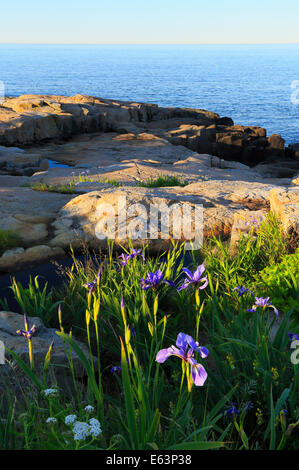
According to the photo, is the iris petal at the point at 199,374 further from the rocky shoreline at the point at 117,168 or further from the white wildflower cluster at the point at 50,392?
the rocky shoreline at the point at 117,168

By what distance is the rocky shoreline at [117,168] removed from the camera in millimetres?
6688

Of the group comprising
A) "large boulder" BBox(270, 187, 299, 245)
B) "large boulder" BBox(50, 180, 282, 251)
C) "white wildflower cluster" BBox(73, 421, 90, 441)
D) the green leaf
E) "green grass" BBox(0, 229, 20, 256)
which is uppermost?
"white wildflower cluster" BBox(73, 421, 90, 441)

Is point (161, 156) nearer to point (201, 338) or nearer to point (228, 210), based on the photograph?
point (228, 210)

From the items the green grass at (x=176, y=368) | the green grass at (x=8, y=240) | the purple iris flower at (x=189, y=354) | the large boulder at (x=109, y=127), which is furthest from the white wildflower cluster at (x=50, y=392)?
the large boulder at (x=109, y=127)

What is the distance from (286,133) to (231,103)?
32596 millimetres

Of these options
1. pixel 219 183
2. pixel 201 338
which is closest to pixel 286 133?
pixel 219 183

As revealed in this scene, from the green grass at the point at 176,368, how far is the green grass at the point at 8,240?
1796mm

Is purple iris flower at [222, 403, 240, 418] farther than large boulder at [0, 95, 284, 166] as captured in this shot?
No

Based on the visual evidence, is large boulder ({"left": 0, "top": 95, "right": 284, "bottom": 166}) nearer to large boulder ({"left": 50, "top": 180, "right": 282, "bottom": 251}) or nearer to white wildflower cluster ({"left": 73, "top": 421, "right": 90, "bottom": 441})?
large boulder ({"left": 50, "top": 180, "right": 282, "bottom": 251})

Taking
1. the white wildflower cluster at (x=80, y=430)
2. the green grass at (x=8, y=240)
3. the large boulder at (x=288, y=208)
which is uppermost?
the white wildflower cluster at (x=80, y=430)

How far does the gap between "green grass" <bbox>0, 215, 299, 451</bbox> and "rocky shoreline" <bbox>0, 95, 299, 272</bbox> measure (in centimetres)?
158

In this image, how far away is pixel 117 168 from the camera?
581 inches

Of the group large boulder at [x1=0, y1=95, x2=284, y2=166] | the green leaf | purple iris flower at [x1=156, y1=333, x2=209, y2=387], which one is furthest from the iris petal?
large boulder at [x1=0, y1=95, x2=284, y2=166]

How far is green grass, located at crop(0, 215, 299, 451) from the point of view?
2.00 m
